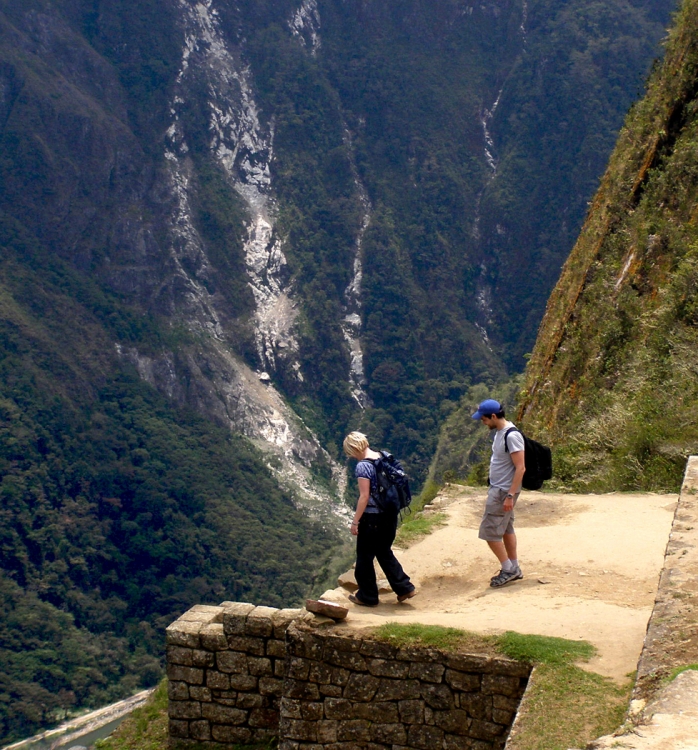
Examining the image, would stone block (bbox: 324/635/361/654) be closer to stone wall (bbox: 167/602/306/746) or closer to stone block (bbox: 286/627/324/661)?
stone block (bbox: 286/627/324/661)

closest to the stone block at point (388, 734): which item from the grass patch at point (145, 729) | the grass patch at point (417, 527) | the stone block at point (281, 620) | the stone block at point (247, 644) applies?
the stone block at point (281, 620)

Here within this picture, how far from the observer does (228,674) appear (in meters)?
8.18

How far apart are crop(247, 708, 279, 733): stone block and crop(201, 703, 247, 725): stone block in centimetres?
9

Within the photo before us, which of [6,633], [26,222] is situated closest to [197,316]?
[26,222]

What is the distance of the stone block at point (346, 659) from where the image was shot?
6520mm

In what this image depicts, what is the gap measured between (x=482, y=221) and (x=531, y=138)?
1364cm

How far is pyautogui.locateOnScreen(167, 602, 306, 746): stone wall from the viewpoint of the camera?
26.1 ft

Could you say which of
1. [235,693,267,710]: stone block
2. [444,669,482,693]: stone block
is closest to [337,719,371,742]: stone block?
[444,669,482,693]: stone block

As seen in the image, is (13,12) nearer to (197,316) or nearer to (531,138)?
(197,316)

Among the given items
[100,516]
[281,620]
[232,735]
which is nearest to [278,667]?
[281,620]

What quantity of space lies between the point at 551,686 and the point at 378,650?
1.41 m

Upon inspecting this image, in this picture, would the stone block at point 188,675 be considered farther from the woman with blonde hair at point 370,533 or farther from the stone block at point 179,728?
A: the woman with blonde hair at point 370,533

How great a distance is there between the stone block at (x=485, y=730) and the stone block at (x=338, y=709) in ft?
3.19

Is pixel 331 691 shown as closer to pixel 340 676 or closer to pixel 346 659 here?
pixel 340 676
